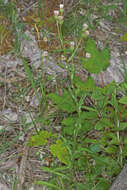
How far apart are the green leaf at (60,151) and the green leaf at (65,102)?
0.79ft

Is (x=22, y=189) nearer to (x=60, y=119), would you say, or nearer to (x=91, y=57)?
(x=60, y=119)

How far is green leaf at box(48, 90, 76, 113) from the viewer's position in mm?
2049

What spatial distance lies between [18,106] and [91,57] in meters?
0.71

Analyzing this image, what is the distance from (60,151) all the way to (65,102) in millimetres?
360

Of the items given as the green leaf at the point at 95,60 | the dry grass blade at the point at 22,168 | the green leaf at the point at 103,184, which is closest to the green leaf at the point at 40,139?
the dry grass blade at the point at 22,168

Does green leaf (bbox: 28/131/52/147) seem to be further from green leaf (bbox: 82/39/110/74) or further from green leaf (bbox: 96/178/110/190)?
green leaf (bbox: 82/39/110/74)

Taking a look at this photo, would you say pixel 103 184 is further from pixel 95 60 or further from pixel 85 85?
pixel 95 60

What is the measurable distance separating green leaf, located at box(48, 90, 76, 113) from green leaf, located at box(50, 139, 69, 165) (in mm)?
241

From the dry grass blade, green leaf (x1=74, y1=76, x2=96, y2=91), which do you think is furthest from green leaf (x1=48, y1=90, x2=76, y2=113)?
the dry grass blade

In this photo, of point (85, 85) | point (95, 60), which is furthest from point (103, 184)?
point (95, 60)

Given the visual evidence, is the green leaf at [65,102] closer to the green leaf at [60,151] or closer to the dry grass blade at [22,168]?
the green leaf at [60,151]

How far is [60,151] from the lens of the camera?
194 cm

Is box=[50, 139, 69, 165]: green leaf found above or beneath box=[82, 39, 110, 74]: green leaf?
beneath

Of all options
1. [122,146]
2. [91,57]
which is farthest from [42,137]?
[91,57]
